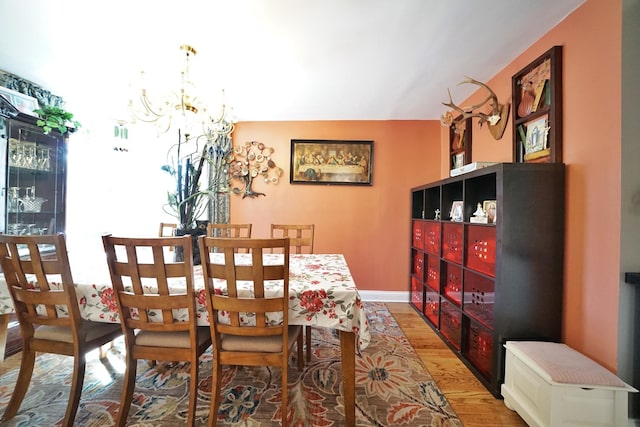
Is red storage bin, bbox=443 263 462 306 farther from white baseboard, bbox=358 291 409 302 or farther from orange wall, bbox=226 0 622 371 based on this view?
white baseboard, bbox=358 291 409 302

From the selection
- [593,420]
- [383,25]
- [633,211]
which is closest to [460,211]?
[633,211]

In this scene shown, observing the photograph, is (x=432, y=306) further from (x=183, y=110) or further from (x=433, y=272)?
(x=183, y=110)

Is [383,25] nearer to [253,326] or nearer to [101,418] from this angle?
[253,326]

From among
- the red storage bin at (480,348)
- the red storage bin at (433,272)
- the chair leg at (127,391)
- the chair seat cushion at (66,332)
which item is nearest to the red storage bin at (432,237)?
the red storage bin at (433,272)

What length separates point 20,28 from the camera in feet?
5.30

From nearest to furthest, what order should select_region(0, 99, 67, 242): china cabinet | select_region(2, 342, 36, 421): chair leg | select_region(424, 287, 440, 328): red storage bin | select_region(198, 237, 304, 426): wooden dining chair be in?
select_region(198, 237, 304, 426): wooden dining chair < select_region(2, 342, 36, 421): chair leg < select_region(0, 99, 67, 242): china cabinet < select_region(424, 287, 440, 328): red storage bin

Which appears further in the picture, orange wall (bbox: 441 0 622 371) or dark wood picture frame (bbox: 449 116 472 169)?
dark wood picture frame (bbox: 449 116 472 169)

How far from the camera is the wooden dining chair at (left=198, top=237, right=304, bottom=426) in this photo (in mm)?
1043

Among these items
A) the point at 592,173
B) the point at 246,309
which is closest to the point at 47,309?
the point at 246,309

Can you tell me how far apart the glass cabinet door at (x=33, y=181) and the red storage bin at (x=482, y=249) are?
3.79 meters

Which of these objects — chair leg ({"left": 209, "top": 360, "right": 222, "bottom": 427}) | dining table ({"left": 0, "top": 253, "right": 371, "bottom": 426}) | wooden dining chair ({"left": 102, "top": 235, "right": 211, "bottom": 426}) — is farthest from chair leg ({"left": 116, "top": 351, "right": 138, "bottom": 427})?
chair leg ({"left": 209, "top": 360, "right": 222, "bottom": 427})

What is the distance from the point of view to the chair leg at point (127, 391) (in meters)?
1.19

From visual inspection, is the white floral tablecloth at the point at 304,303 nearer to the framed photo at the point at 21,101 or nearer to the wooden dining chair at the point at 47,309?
the wooden dining chair at the point at 47,309

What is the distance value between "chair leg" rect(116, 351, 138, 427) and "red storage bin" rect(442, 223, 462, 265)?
7.64 ft
